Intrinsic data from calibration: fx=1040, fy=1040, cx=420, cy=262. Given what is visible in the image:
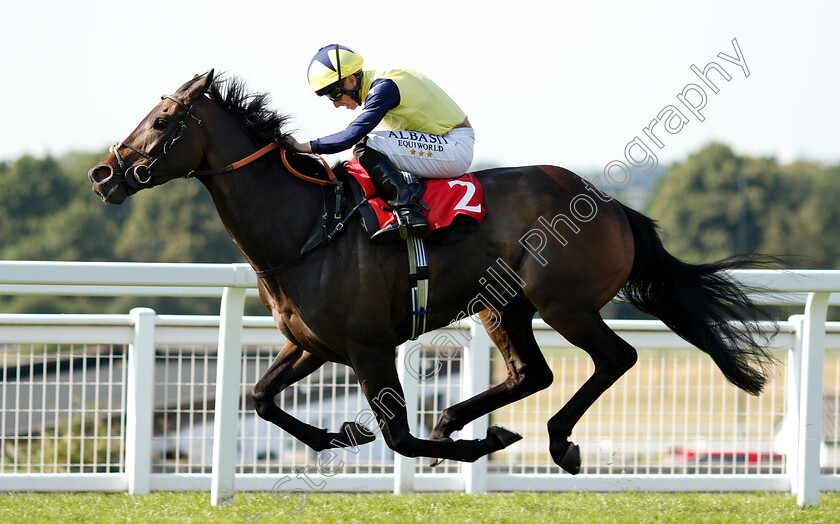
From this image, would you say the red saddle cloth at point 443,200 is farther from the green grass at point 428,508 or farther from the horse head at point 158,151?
the green grass at point 428,508

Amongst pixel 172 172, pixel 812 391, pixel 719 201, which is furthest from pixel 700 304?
pixel 719 201

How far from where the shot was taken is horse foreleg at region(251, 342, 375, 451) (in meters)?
4.73

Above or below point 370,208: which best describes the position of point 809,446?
below

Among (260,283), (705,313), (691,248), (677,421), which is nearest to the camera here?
(260,283)

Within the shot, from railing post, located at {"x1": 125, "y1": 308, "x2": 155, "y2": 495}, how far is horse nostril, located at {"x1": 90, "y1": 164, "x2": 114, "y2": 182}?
1.10 meters

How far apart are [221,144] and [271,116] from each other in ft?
0.94

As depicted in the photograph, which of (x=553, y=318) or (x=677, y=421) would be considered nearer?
(x=553, y=318)

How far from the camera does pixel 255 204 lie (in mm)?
4426

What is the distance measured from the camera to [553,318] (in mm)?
4609

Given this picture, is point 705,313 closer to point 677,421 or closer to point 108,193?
point 677,421

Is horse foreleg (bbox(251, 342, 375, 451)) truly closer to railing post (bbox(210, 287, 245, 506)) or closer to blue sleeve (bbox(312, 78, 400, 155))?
railing post (bbox(210, 287, 245, 506))

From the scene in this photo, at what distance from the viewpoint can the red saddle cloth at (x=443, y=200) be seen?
4406mm

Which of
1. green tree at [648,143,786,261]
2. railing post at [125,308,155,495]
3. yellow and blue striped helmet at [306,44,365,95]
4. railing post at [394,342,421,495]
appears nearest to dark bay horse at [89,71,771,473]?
yellow and blue striped helmet at [306,44,365,95]

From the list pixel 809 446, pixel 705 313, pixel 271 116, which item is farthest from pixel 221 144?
pixel 809 446
